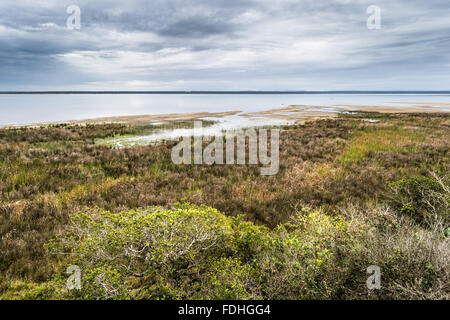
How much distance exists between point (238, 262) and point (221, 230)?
82cm

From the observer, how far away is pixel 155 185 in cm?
955

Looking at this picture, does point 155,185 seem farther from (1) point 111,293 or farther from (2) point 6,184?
(1) point 111,293

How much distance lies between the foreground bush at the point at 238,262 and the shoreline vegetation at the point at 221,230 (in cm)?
2

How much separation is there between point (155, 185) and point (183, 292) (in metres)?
6.94

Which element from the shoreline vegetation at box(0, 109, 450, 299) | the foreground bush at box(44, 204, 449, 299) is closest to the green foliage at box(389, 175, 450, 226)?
the shoreline vegetation at box(0, 109, 450, 299)

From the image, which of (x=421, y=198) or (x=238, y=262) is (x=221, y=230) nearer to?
(x=238, y=262)

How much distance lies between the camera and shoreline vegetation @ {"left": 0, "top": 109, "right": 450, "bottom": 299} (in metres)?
3.02

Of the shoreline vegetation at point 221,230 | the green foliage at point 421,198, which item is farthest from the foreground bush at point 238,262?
the green foliage at point 421,198

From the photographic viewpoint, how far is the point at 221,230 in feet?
13.7

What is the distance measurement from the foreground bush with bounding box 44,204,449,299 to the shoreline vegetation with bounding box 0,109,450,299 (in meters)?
0.02

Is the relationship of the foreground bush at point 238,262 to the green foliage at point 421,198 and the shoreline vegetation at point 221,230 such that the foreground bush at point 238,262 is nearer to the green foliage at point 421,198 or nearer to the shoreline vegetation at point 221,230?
the shoreline vegetation at point 221,230

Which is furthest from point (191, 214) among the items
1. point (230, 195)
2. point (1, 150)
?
point (1, 150)

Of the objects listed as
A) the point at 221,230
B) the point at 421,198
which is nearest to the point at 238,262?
the point at 221,230

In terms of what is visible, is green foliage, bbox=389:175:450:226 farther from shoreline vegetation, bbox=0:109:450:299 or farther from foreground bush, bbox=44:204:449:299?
foreground bush, bbox=44:204:449:299
